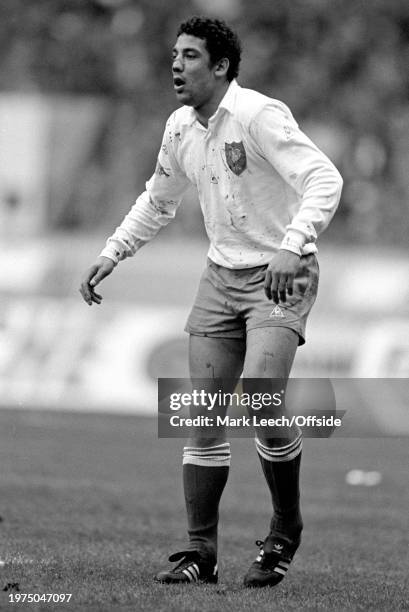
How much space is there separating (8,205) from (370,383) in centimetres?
475

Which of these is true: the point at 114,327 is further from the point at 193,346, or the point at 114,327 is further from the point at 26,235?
the point at 193,346

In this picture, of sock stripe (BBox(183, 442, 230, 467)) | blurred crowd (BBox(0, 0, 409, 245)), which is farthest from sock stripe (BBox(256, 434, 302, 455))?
blurred crowd (BBox(0, 0, 409, 245))

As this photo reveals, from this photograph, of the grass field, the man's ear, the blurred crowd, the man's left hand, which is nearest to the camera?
the man's left hand

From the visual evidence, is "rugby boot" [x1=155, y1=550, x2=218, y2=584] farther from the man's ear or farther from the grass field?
the man's ear

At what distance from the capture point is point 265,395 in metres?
4.88

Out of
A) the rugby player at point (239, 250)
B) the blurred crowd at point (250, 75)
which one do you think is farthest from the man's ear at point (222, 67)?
the blurred crowd at point (250, 75)

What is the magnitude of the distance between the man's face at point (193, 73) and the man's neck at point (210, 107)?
0.02 meters

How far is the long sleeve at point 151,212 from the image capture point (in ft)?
18.0

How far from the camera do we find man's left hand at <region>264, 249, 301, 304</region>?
4.61 metres

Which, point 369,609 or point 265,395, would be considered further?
point 265,395

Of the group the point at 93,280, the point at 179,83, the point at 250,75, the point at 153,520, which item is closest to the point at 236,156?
the point at 179,83

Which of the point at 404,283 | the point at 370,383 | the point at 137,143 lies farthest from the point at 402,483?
the point at 137,143

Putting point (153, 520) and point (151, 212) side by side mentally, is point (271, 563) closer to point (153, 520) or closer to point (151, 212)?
point (151, 212)

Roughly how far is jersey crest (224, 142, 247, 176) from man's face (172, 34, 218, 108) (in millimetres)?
216
